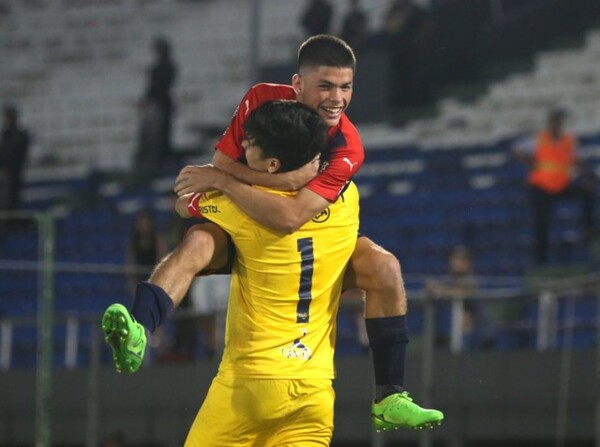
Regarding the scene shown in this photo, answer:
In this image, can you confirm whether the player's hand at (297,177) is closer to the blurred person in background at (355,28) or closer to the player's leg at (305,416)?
the player's leg at (305,416)

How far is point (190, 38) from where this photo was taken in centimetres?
2092

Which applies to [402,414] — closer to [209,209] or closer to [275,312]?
[275,312]

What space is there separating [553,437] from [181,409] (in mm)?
2765

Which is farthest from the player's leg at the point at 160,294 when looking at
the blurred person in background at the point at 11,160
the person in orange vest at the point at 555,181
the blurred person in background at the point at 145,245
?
the blurred person in background at the point at 11,160

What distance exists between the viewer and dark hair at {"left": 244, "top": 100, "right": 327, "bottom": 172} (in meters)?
5.49

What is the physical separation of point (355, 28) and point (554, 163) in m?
4.08

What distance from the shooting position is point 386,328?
19.3 feet

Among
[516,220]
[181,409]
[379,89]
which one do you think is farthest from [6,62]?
[181,409]

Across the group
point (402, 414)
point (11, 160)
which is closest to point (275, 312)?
point (402, 414)

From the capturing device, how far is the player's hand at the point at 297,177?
561 cm

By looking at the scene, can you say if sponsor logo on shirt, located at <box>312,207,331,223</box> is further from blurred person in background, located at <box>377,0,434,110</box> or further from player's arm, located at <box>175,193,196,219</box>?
blurred person in background, located at <box>377,0,434,110</box>

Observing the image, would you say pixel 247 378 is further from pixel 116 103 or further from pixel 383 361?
pixel 116 103

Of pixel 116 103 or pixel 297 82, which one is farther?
pixel 116 103

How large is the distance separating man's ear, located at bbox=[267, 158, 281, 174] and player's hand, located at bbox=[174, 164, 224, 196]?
0.18 metres
